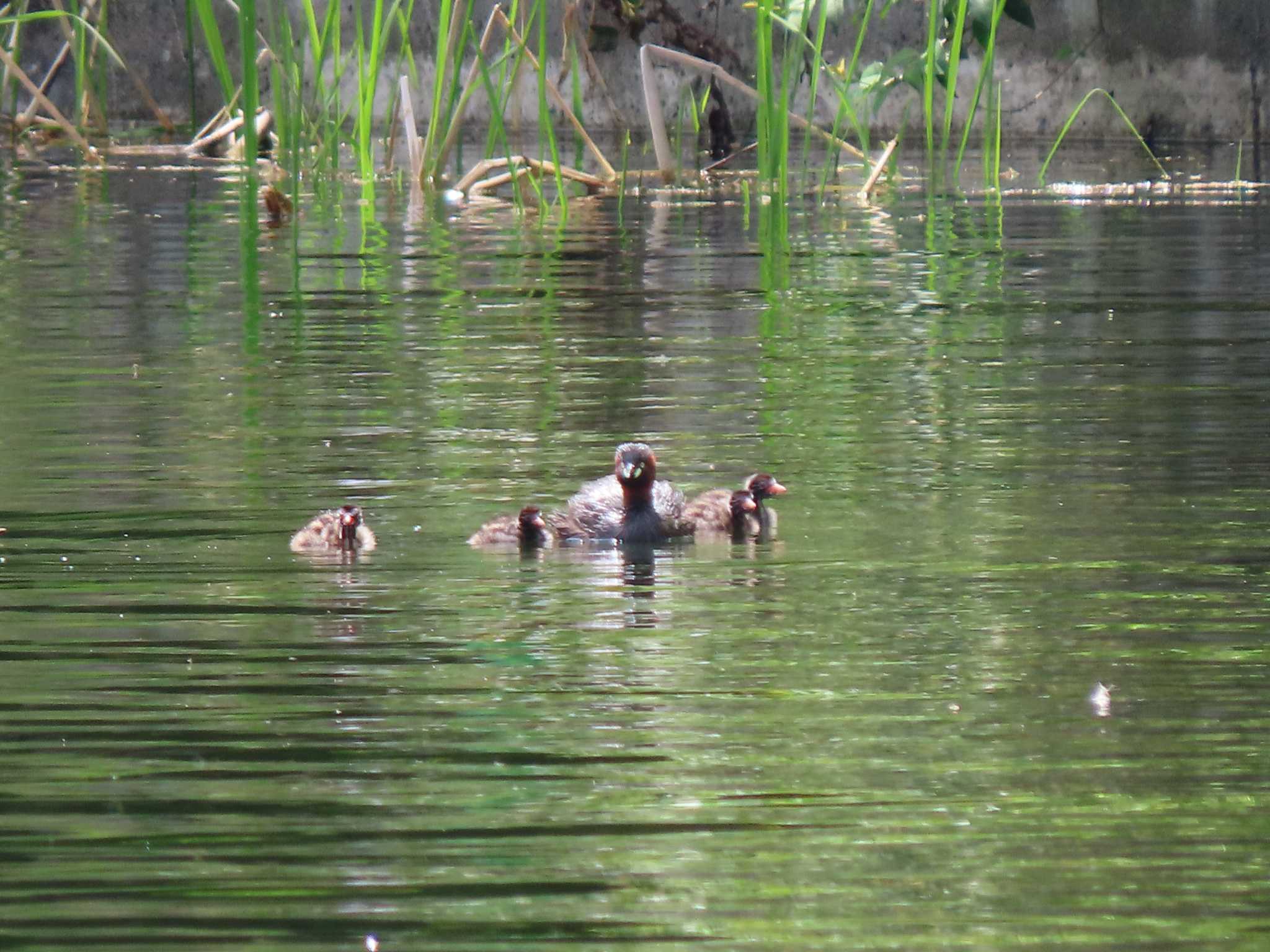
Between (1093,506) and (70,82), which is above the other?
(70,82)

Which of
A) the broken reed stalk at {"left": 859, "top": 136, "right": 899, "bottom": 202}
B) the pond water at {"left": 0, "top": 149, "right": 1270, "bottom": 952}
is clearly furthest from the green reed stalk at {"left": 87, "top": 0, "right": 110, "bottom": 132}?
the pond water at {"left": 0, "top": 149, "right": 1270, "bottom": 952}

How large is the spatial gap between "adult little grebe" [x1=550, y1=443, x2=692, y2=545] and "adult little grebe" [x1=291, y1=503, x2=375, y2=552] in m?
0.51

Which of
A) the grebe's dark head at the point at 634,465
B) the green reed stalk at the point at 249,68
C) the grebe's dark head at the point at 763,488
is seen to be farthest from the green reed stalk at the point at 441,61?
the grebe's dark head at the point at 763,488

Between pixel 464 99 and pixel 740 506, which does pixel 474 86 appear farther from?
pixel 740 506

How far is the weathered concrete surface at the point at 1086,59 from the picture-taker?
17.9m

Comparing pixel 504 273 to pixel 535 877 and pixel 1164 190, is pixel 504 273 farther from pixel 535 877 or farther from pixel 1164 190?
pixel 535 877

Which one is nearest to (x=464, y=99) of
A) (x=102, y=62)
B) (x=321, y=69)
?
(x=321, y=69)

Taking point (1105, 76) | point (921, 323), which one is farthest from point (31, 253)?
point (1105, 76)

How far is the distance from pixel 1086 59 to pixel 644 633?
1529cm

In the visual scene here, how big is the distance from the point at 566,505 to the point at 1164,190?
32.0 ft

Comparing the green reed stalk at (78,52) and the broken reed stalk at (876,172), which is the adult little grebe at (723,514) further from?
the green reed stalk at (78,52)

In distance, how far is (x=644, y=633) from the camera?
3924mm

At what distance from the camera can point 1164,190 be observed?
46.4ft

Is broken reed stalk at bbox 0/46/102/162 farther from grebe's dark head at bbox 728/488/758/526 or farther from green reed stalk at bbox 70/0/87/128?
grebe's dark head at bbox 728/488/758/526
